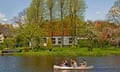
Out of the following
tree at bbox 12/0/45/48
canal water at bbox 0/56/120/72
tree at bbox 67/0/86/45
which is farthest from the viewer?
tree at bbox 67/0/86/45

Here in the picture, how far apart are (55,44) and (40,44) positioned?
12201 mm

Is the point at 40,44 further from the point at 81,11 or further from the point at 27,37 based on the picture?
the point at 81,11

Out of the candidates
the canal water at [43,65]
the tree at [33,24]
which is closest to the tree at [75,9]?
the tree at [33,24]

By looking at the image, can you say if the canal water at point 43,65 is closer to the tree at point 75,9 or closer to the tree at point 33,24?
the tree at point 33,24

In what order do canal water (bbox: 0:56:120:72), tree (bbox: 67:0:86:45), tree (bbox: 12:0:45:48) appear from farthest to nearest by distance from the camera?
1. tree (bbox: 67:0:86:45)
2. tree (bbox: 12:0:45:48)
3. canal water (bbox: 0:56:120:72)

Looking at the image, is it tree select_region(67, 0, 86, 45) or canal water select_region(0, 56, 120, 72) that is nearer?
canal water select_region(0, 56, 120, 72)

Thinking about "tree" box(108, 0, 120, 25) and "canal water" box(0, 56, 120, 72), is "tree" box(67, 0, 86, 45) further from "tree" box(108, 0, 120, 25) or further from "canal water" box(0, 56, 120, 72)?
"canal water" box(0, 56, 120, 72)

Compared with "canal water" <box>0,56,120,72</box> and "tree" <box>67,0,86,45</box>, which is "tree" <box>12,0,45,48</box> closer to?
"tree" <box>67,0,86,45</box>

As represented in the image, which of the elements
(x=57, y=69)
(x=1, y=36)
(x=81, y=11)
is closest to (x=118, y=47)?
(x=81, y=11)

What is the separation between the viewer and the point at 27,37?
271ft

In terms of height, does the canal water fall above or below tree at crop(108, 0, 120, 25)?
below

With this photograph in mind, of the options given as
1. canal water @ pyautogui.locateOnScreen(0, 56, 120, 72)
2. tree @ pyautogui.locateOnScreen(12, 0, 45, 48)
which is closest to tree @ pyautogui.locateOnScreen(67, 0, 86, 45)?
tree @ pyautogui.locateOnScreen(12, 0, 45, 48)

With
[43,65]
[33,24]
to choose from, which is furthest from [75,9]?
[43,65]

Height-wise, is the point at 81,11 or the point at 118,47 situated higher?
the point at 81,11
